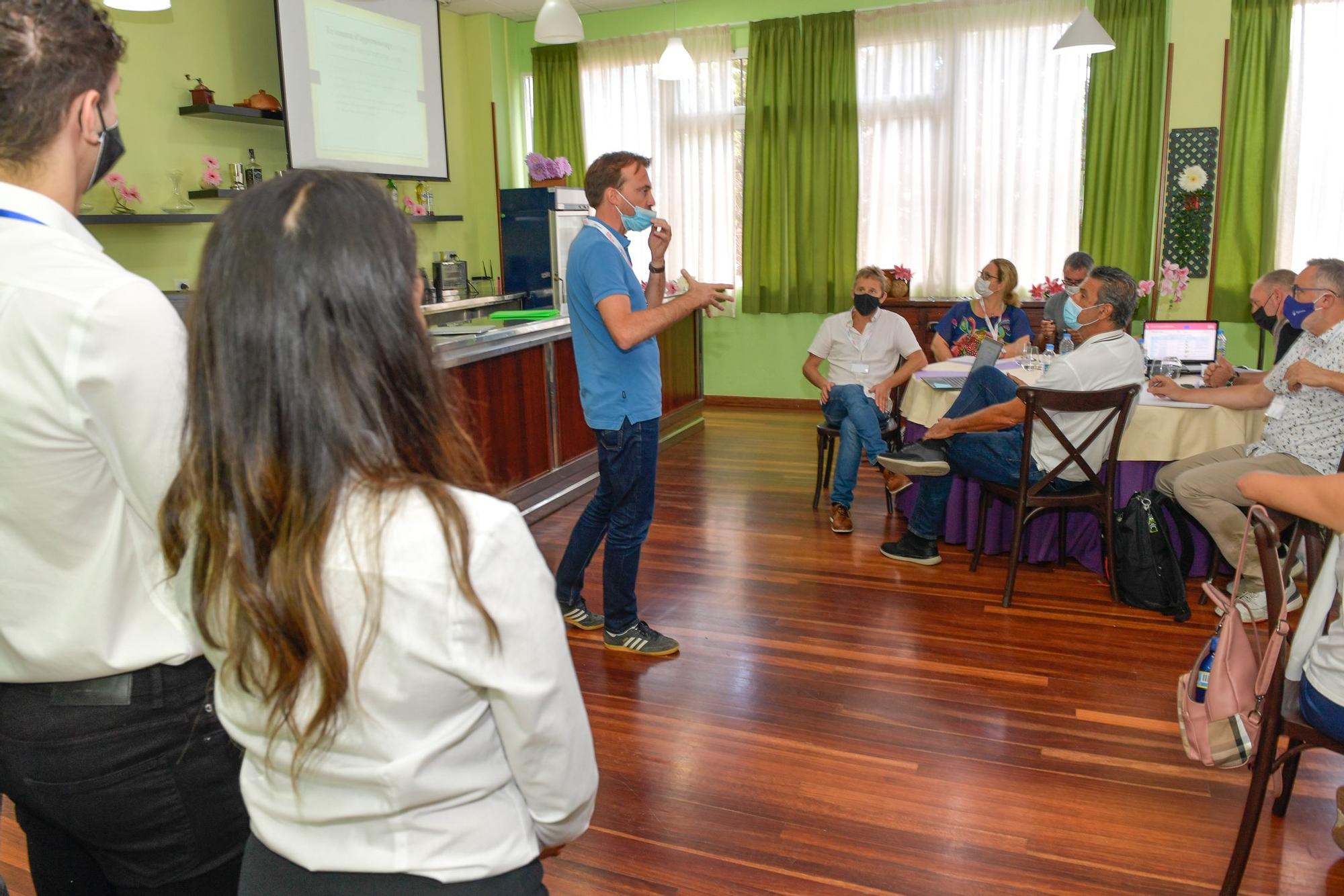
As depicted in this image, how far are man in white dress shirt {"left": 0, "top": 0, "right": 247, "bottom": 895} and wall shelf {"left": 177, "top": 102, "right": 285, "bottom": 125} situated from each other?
490cm

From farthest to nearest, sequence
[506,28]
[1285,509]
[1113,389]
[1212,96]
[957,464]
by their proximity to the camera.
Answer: [506,28]
[1212,96]
[957,464]
[1113,389]
[1285,509]

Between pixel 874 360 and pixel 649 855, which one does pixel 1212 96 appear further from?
pixel 649 855

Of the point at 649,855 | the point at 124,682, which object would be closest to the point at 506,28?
the point at 649,855

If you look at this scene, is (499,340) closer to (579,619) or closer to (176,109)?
(579,619)

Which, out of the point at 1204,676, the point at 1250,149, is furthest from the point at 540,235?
the point at 1204,676

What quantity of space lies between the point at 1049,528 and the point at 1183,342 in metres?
1.31

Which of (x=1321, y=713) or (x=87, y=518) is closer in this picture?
(x=87, y=518)

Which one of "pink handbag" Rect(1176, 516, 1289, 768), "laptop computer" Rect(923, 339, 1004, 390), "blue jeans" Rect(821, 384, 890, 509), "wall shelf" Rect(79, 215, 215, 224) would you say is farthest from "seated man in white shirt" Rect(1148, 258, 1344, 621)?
"wall shelf" Rect(79, 215, 215, 224)

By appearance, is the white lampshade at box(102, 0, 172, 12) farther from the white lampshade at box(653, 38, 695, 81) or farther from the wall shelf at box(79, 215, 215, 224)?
the white lampshade at box(653, 38, 695, 81)

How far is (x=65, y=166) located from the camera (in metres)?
1.01

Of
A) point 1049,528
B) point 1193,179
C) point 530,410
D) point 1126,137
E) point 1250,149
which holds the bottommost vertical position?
point 1049,528

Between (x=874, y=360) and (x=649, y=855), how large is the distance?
124 inches

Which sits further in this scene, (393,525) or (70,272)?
(70,272)

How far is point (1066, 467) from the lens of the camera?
3.56m
